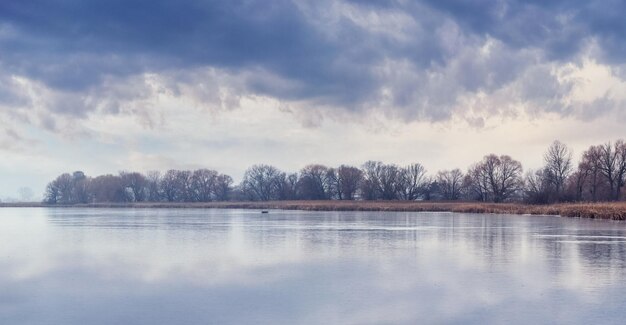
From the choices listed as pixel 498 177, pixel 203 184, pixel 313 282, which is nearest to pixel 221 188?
pixel 203 184

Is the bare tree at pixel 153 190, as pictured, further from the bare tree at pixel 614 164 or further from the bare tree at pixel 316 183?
the bare tree at pixel 614 164

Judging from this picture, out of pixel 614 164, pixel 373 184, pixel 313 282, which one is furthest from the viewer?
pixel 373 184

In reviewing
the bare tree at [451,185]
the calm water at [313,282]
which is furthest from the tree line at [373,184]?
the calm water at [313,282]

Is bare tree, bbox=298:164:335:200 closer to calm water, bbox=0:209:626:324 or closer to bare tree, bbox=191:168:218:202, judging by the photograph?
bare tree, bbox=191:168:218:202

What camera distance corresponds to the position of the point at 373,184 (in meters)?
85.1

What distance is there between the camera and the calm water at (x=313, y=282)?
26.6 ft

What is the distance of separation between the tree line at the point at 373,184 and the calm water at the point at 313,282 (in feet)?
131

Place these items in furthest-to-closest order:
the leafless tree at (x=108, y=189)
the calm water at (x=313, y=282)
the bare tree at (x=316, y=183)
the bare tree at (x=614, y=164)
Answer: the leafless tree at (x=108, y=189) → the bare tree at (x=316, y=183) → the bare tree at (x=614, y=164) → the calm water at (x=313, y=282)

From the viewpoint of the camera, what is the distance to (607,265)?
42.8ft

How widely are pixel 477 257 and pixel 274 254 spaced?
4924 millimetres

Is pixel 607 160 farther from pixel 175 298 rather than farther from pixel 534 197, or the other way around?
pixel 175 298

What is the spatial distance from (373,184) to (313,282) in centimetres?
7472

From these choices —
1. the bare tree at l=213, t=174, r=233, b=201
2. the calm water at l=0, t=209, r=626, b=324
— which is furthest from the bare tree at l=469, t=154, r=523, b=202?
the calm water at l=0, t=209, r=626, b=324

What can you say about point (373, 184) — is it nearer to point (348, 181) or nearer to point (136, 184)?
point (348, 181)
